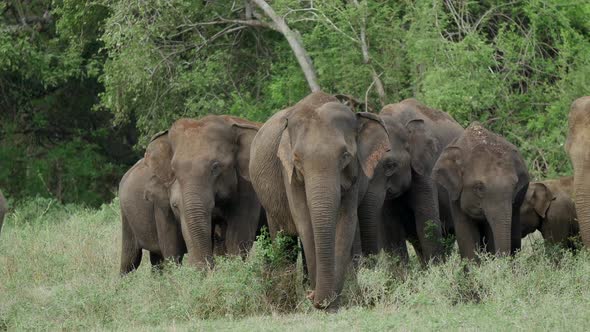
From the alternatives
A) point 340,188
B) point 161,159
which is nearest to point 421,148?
point 161,159

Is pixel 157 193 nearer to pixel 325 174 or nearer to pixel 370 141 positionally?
pixel 370 141

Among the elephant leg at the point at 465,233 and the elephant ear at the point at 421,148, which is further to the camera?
the elephant ear at the point at 421,148

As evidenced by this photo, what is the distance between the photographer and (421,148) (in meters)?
14.8

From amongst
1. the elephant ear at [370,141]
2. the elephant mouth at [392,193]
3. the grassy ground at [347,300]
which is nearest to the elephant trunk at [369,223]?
the grassy ground at [347,300]

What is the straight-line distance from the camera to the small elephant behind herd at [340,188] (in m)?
11.8

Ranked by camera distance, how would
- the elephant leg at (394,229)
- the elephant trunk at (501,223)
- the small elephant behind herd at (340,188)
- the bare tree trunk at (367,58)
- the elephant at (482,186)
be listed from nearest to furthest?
1. the small elephant behind herd at (340,188)
2. the elephant trunk at (501,223)
3. the elephant at (482,186)
4. the elephant leg at (394,229)
5. the bare tree trunk at (367,58)

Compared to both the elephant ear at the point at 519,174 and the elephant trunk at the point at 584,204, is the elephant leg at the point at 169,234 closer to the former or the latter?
the elephant ear at the point at 519,174

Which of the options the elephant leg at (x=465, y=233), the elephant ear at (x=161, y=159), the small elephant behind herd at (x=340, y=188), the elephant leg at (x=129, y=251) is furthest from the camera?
the elephant leg at (x=129, y=251)

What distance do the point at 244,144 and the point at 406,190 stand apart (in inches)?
68.0

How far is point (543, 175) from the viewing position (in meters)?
20.1

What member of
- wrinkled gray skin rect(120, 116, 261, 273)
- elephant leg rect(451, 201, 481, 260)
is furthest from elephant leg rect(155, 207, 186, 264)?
elephant leg rect(451, 201, 481, 260)

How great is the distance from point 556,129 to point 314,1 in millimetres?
4901

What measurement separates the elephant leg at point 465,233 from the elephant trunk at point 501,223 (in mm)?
387

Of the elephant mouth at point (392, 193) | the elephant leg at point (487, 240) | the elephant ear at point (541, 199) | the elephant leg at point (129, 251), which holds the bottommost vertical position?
the elephant leg at point (129, 251)
